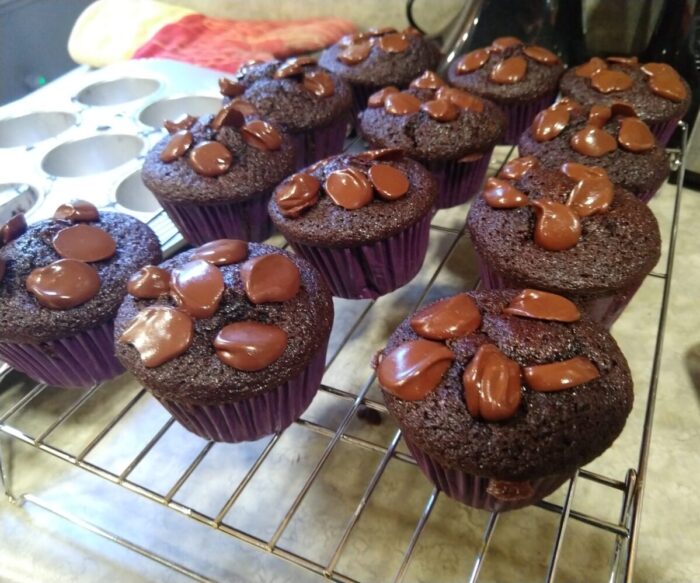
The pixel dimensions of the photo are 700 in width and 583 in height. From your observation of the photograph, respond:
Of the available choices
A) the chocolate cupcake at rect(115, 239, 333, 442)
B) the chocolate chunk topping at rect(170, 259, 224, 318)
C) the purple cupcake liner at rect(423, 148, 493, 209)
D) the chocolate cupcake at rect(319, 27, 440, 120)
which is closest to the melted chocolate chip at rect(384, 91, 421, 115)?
the purple cupcake liner at rect(423, 148, 493, 209)

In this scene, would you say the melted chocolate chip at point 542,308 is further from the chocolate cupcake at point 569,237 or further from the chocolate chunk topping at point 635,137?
the chocolate chunk topping at point 635,137

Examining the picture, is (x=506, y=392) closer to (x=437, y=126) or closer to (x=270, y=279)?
(x=270, y=279)

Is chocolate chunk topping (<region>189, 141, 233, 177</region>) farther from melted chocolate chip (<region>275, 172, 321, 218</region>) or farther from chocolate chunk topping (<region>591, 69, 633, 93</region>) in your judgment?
chocolate chunk topping (<region>591, 69, 633, 93</region>)

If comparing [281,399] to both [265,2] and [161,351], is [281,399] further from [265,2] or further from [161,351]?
[265,2]

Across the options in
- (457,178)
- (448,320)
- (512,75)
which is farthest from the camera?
(512,75)

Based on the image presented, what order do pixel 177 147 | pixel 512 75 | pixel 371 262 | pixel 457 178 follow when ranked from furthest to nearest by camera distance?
pixel 512 75
pixel 457 178
pixel 177 147
pixel 371 262

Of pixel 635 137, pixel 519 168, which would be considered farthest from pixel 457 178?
pixel 635 137

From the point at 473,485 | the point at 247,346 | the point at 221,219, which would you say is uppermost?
the point at 247,346

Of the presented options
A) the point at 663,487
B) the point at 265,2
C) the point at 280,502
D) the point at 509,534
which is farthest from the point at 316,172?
the point at 265,2
